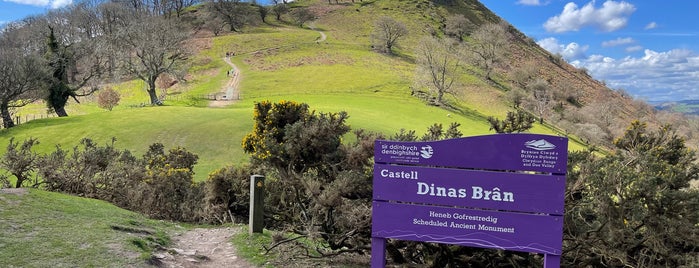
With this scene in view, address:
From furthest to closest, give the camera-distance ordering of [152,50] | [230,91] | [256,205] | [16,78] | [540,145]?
[230,91] → [152,50] → [16,78] → [256,205] → [540,145]

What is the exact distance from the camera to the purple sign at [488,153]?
6.40 metres

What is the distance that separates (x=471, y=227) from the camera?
262 inches

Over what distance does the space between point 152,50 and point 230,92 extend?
A: 35.5 feet

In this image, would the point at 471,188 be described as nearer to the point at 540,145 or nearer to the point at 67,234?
the point at 540,145

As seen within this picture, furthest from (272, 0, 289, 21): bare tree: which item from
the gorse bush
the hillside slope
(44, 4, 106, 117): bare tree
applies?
the gorse bush

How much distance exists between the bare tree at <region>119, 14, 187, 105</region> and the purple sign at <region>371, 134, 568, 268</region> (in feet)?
153

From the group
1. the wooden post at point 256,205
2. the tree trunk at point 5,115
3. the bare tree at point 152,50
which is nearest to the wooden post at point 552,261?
the wooden post at point 256,205

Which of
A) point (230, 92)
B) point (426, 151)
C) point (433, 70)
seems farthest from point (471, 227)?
point (230, 92)

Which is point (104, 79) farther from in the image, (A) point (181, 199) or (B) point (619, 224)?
(B) point (619, 224)

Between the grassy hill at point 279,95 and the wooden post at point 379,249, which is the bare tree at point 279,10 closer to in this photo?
the grassy hill at point 279,95

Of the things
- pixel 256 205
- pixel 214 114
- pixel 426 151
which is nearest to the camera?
pixel 426 151

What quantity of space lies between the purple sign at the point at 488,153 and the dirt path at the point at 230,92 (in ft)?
151

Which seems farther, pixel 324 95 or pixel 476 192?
pixel 324 95

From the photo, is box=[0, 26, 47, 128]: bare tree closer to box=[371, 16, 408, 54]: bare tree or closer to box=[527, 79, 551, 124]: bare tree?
box=[527, 79, 551, 124]: bare tree
